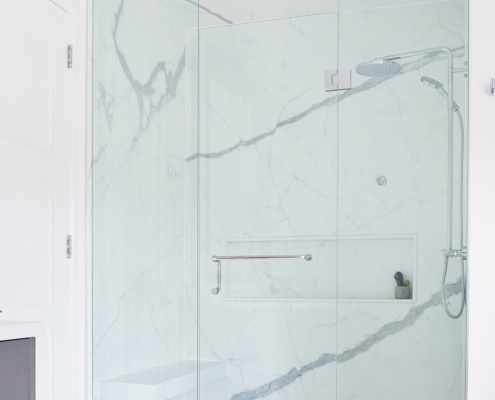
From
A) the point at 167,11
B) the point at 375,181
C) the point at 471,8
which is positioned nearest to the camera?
the point at 471,8

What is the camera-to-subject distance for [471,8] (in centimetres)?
238

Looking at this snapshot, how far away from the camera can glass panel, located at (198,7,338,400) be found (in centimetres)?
259

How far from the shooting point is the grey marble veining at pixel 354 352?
2.45 metres

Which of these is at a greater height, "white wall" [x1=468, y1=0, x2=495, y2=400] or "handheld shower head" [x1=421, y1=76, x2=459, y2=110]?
"handheld shower head" [x1=421, y1=76, x2=459, y2=110]
